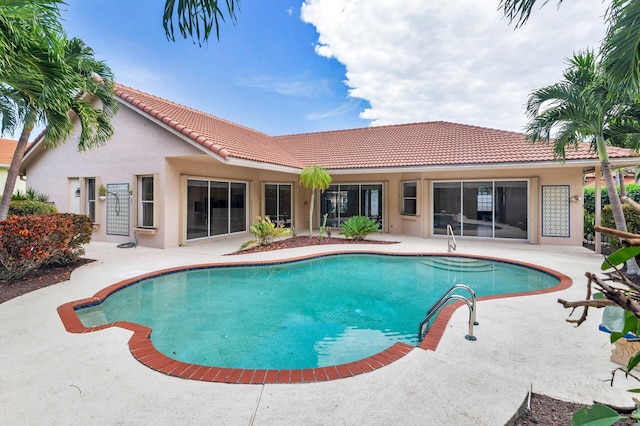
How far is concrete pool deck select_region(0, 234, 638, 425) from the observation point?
2982 mm

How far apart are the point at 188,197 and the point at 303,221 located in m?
7.31

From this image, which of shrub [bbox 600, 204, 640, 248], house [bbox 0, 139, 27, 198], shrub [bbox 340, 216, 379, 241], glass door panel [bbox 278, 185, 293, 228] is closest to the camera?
shrub [bbox 600, 204, 640, 248]

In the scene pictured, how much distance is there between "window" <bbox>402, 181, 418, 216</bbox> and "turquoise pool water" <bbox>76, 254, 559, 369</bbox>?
17.8 ft

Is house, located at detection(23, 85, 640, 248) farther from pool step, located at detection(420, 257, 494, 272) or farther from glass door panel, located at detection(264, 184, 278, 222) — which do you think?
pool step, located at detection(420, 257, 494, 272)

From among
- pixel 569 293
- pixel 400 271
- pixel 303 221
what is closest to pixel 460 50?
pixel 400 271

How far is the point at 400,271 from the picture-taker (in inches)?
387

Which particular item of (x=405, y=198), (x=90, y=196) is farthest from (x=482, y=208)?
(x=90, y=196)

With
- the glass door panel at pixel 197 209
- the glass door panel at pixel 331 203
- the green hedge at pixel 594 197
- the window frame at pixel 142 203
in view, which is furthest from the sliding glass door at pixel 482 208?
the window frame at pixel 142 203

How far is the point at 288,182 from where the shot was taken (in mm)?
18000

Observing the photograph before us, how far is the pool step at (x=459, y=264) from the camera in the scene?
393 inches

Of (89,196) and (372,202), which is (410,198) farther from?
(89,196)

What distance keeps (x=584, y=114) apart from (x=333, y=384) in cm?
980

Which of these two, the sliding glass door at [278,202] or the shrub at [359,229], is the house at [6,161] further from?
the shrub at [359,229]

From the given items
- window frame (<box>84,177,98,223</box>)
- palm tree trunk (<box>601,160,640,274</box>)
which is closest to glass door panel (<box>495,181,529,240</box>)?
palm tree trunk (<box>601,160,640,274</box>)
